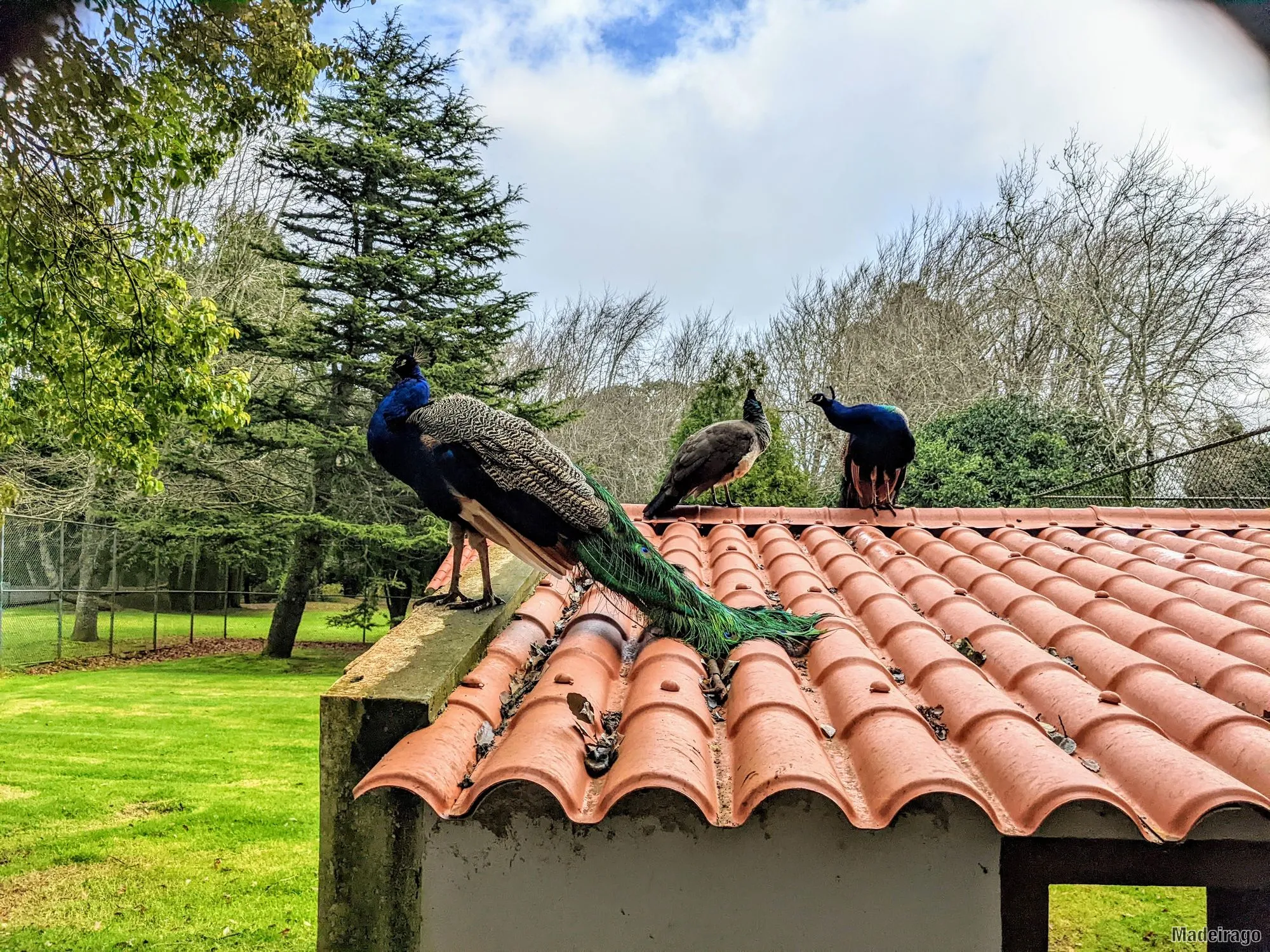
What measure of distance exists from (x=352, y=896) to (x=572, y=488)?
4.68 feet

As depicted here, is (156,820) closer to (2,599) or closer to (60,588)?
(60,588)

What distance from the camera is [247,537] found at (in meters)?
16.0

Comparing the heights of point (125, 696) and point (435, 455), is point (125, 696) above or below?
below

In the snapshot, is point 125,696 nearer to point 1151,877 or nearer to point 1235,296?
point 1151,877

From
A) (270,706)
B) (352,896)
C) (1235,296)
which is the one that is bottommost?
(270,706)

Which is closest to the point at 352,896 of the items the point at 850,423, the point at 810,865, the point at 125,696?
the point at 810,865

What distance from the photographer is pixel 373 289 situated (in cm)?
1627

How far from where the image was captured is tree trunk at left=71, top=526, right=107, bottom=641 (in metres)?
16.7

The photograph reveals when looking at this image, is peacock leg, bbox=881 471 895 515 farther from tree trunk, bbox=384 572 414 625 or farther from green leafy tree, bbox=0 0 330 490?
tree trunk, bbox=384 572 414 625

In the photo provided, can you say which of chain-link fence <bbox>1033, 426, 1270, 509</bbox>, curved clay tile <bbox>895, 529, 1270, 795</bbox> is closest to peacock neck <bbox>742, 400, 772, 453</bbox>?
curved clay tile <bbox>895, 529, 1270, 795</bbox>

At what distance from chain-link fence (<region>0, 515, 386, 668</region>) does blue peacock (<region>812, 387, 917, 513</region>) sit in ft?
34.3

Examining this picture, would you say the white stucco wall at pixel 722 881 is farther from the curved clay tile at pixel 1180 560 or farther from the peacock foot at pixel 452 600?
the curved clay tile at pixel 1180 560

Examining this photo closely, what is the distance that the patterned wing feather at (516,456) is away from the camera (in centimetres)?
304

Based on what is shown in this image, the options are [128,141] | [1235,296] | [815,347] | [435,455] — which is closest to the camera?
[435,455]
